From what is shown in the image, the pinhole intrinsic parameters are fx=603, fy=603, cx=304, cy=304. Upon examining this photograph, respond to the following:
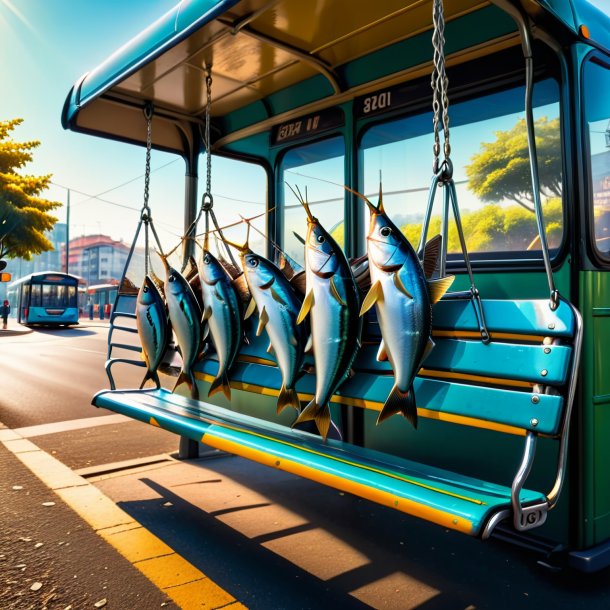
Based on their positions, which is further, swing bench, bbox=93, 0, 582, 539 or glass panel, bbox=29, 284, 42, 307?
glass panel, bbox=29, 284, 42, 307

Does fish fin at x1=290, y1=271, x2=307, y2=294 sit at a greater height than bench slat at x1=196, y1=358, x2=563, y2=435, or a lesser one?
greater

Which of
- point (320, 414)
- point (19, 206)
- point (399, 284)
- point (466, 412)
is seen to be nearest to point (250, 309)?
point (320, 414)

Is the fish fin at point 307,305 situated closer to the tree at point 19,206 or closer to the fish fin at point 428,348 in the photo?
the fish fin at point 428,348

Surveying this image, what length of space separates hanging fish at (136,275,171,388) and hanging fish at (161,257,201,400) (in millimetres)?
257

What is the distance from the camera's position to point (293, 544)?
3.55m

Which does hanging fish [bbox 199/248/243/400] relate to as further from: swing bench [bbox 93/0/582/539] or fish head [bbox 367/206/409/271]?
fish head [bbox 367/206/409/271]

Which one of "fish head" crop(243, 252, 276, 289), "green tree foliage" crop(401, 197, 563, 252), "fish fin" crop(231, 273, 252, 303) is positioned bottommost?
"fish fin" crop(231, 273, 252, 303)

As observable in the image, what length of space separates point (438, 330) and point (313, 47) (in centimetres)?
243

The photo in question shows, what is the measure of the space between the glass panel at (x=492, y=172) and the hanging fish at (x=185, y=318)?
155cm

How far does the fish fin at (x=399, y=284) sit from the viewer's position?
8.87 feet

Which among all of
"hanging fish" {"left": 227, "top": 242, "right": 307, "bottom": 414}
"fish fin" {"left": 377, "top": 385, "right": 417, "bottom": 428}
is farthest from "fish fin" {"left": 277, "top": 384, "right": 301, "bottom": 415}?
"fish fin" {"left": 377, "top": 385, "right": 417, "bottom": 428}

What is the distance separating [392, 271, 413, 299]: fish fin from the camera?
2.70 meters

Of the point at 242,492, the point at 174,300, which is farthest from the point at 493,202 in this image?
the point at 242,492

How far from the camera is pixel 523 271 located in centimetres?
338
